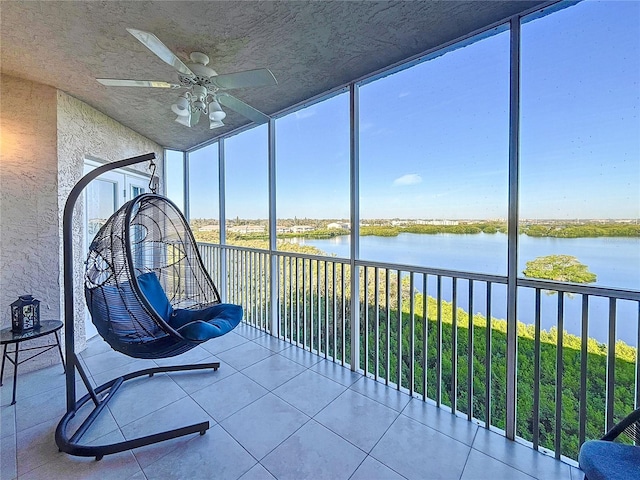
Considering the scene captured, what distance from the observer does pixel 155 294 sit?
2.34 meters

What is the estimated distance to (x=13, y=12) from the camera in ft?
5.41

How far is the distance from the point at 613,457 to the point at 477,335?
1.33 m

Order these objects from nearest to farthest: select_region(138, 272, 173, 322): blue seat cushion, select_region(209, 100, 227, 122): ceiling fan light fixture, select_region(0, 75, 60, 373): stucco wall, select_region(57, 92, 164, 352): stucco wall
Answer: select_region(209, 100, 227, 122): ceiling fan light fixture
select_region(138, 272, 173, 322): blue seat cushion
select_region(0, 75, 60, 373): stucco wall
select_region(57, 92, 164, 352): stucco wall

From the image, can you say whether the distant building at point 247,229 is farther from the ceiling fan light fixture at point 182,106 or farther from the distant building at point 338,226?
the ceiling fan light fixture at point 182,106

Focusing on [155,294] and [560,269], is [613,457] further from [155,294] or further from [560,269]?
[155,294]

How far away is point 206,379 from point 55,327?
1299mm

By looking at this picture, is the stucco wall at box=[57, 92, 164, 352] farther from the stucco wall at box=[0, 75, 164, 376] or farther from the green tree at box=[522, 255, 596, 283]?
the green tree at box=[522, 255, 596, 283]

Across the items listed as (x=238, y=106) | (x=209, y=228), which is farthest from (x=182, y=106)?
(x=209, y=228)

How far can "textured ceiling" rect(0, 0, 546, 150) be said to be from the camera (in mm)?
1631

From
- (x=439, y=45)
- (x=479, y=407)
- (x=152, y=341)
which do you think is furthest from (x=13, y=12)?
(x=479, y=407)

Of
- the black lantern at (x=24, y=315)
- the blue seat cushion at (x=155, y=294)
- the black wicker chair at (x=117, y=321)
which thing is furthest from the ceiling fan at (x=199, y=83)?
the black lantern at (x=24, y=315)

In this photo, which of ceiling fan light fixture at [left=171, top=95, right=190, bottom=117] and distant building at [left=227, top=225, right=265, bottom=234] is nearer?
ceiling fan light fixture at [left=171, top=95, right=190, bottom=117]

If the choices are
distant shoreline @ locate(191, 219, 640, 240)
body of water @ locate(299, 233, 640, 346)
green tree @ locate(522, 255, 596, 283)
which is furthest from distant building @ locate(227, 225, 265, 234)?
green tree @ locate(522, 255, 596, 283)

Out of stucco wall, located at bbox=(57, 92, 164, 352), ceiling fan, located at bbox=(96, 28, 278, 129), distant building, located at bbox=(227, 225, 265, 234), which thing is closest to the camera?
ceiling fan, located at bbox=(96, 28, 278, 129)
